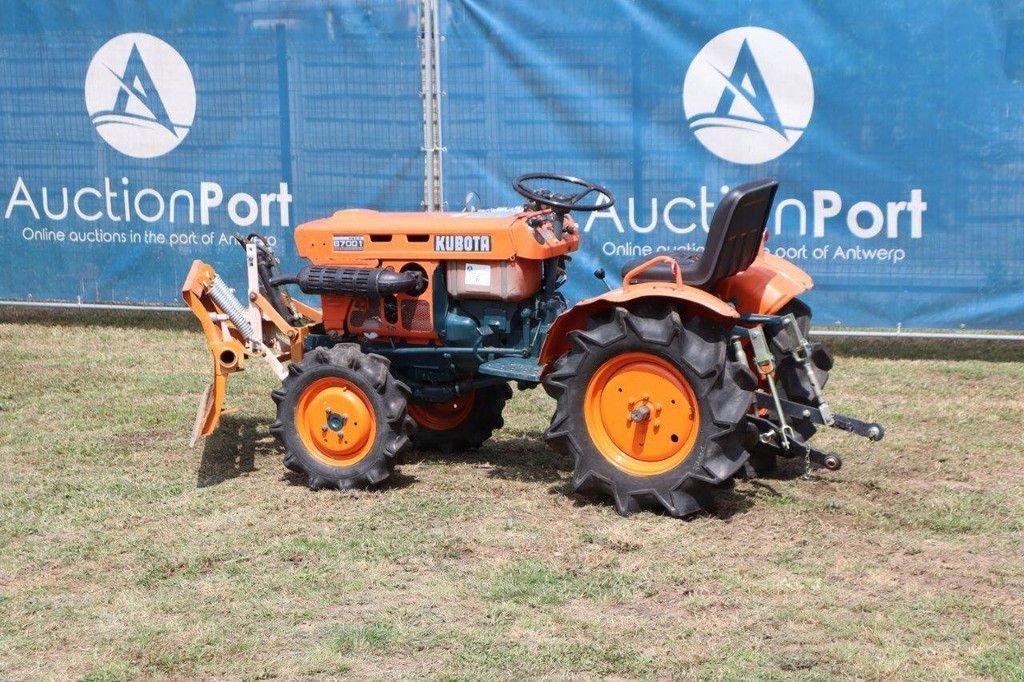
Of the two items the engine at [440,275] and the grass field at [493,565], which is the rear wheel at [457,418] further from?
the engine at [440,275]

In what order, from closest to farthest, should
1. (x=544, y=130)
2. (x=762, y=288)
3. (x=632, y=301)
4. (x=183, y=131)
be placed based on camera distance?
1. (x=632, y=301)
2. (x=762, y=288)
3. (x=544, y=130)
4. (x=183, y=131)

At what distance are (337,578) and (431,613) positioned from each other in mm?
490

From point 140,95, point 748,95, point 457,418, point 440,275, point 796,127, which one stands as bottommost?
point 457,418

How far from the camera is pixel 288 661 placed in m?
4.00

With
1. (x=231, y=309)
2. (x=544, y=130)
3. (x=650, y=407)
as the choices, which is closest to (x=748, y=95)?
(x=544, y=130)

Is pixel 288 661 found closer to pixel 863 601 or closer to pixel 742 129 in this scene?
pixel 863 601

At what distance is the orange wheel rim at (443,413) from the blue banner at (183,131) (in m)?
3.07

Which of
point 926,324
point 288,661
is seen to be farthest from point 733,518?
point 926,324

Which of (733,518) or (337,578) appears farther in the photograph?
(733,518)

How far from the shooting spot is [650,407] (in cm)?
533

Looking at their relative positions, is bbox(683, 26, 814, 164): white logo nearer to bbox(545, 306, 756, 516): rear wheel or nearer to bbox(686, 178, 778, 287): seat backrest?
bbox(686, 178, 778, 287): seat backrest

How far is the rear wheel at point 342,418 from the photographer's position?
5.72 m

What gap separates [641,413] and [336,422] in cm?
142

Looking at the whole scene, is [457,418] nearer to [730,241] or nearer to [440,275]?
[440,275]
